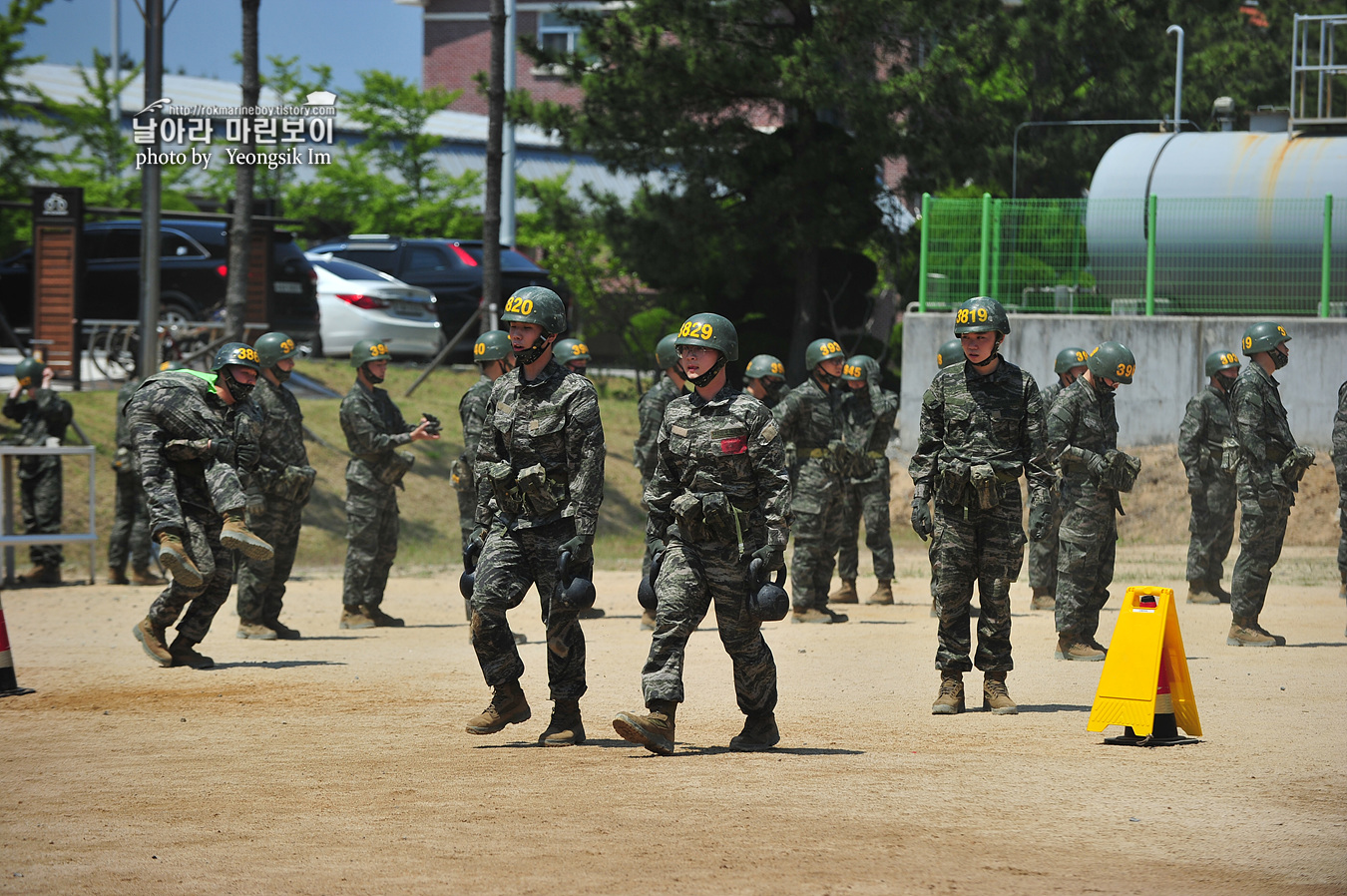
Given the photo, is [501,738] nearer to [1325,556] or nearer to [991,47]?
[1325,556]

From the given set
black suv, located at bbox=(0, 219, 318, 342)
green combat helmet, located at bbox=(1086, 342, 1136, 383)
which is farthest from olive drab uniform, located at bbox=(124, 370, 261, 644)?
black suv, located at bbox=(0, 219, 318, 342)

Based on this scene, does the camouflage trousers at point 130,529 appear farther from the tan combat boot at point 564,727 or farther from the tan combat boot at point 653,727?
the tan combat boot at point 653,727

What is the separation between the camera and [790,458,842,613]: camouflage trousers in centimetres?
1297

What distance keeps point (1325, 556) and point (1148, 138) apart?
7149 millimetres

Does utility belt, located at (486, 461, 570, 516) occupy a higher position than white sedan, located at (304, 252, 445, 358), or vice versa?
white sedan, located at (304, 252, 445, 358)

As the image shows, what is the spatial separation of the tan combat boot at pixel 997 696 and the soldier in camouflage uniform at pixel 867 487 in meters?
5.13

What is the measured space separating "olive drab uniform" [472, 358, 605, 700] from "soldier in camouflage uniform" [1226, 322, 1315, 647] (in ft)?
19.7

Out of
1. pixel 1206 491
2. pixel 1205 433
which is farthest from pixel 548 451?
pixel 1206 491

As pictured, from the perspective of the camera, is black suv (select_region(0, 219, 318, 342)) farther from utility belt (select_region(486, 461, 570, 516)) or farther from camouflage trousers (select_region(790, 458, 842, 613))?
utility belt (select_region(486, 461, 570, 516))

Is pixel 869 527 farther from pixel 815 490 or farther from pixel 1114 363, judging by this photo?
pixel 1114 363

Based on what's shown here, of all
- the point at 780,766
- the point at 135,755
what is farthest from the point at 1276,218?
the point at 135,755

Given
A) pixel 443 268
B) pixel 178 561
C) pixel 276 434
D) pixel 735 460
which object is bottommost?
pixel 178 561

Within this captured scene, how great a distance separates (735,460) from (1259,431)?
577 centimetres

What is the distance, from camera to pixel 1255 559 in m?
11.3
